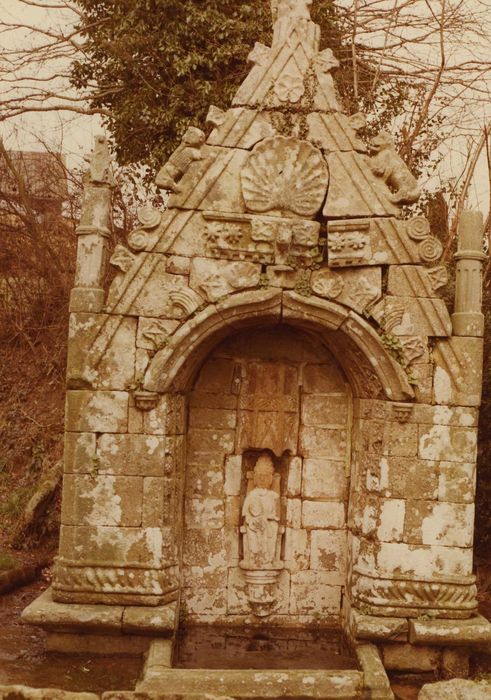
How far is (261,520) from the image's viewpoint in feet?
22.6

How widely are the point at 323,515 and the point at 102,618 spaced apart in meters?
2.32

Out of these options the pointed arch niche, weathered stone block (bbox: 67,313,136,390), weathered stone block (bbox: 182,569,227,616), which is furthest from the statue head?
weathered stone block (bbox: 67,313,136,390)

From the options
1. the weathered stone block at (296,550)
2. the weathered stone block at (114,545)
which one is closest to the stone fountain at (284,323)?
the weathered stone block at (114,545)

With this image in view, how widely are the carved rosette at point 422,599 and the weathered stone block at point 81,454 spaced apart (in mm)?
2705

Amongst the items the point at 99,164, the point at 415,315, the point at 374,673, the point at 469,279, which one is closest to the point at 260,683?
the point at 374,673

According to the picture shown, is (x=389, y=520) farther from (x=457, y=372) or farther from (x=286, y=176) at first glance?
(x=286, y=176)

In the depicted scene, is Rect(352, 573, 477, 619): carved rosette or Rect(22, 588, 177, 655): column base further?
Rect(352, 573, 477, 619): carved rosette

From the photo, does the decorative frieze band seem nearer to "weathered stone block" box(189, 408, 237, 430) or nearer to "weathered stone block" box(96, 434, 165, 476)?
"weathered stone block" box(96, 434, 165, 476)

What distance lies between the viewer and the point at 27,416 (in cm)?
1152

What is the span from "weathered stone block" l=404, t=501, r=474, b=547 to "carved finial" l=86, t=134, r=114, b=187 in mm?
3944

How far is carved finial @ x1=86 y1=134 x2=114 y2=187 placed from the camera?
6.42 meters

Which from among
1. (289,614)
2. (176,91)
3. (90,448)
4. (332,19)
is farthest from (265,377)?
(332,19)

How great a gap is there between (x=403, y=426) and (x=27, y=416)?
716 centimetres

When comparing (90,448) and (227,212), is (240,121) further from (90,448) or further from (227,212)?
(90,448)
